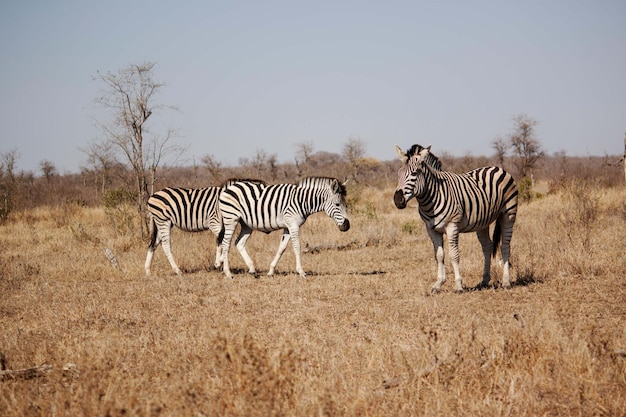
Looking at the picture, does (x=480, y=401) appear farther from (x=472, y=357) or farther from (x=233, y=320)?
(x=233, y=320)

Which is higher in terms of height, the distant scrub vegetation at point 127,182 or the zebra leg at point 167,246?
the distant scrub vegetation at point 127,182

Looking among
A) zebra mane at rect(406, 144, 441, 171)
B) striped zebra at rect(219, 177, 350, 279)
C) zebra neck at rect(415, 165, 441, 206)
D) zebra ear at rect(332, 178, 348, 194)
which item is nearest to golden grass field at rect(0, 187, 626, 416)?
striped zebra at rect(219, 177, 350, 279)

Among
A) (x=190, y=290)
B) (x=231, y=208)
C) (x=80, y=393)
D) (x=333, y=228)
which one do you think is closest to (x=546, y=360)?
(x=80, y=393)

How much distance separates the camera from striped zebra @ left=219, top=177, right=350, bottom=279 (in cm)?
1137

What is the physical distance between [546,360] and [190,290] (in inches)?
248

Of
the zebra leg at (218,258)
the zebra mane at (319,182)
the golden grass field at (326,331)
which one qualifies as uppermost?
the zebra mane at (319,182)

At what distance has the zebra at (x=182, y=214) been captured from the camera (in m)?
12.0

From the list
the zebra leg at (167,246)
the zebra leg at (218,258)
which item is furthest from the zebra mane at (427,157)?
the zebra leg at (167,246)

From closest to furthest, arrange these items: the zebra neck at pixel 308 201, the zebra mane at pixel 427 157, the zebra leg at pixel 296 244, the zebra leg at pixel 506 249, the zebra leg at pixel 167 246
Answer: the zebra mane at pixel 427 157 < the zebra leg at pixel 506 249 < the zebra leg at pixel 296 244 < the zebra neck at pixel 308 201 < the zebra leg at pixel 167 246

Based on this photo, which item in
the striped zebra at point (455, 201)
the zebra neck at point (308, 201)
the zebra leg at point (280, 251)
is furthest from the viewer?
the zebra neck at point (308, 201)

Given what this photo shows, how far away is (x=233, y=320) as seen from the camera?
24.5ft

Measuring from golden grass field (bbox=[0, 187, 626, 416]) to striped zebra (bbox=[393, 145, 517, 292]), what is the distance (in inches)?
23.9

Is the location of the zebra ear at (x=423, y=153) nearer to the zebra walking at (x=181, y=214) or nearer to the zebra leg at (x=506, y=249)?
the zebra leg at (x=506, y=249)

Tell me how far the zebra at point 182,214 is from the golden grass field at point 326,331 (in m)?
0.81
